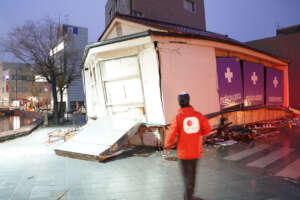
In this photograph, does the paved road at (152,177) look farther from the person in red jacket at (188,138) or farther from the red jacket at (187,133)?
the red jacket at (187,133)

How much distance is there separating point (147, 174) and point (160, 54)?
4.23 m

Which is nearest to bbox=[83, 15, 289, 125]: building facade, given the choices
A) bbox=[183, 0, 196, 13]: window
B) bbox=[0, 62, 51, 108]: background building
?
bbox=[183, 0, 196, 13]: window

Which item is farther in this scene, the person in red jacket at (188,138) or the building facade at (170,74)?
the building facade at (170,74)

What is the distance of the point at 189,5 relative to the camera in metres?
22.0

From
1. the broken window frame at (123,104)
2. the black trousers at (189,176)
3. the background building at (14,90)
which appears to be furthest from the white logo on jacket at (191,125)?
the background building at (14,90)

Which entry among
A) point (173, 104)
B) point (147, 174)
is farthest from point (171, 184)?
point (173, 104)

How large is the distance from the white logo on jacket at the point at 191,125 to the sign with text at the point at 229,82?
21.0 feet

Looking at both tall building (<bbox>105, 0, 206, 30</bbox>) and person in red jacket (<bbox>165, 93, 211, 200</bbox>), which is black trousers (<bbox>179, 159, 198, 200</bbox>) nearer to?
person in red jacket (<bbox>165, 93, 211, 200</bbox>)

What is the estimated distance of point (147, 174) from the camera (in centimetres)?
489

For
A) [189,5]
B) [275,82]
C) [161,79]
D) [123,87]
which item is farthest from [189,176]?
[189,5]

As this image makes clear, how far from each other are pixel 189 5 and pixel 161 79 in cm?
1880

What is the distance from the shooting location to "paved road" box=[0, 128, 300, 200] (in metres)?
3.79

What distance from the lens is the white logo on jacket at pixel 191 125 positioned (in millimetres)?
3102

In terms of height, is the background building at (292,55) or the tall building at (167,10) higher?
the tall building at (167,10)
